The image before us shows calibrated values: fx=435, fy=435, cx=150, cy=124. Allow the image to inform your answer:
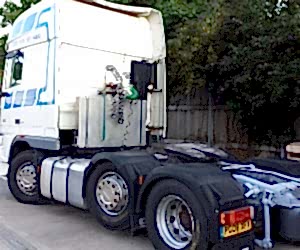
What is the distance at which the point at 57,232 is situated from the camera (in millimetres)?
5578

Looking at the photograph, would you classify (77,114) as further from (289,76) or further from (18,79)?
(289,76)

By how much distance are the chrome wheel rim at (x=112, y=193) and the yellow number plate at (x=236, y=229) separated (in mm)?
1402

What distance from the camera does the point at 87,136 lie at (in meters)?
6.51

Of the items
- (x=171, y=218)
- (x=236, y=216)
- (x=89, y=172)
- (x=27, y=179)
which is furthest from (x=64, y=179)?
(x=236, y=216)

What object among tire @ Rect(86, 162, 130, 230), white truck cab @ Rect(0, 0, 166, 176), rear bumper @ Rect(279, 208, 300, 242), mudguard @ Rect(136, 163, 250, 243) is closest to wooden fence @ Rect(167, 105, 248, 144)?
white truck cab @ Rect(0, 0, 166, 176)

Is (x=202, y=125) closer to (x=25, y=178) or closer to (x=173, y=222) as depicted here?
(x=25, y=178)

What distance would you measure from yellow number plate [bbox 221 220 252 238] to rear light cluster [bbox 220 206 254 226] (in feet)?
0.10

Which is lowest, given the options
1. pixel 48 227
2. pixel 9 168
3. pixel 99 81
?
pixel 48 227

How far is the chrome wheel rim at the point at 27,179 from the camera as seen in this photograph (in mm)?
7066

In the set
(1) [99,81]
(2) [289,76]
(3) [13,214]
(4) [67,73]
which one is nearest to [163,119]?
(1) [99,81]

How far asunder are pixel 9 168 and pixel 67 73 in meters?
2.02

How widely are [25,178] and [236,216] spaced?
410cm

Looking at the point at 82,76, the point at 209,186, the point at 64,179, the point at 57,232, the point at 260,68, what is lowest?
the point at 57,232

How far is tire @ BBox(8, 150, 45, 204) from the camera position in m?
7.02
